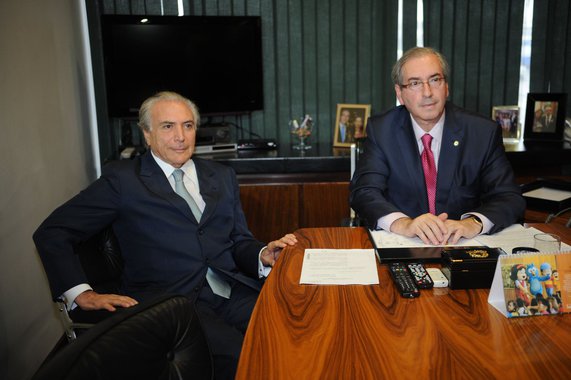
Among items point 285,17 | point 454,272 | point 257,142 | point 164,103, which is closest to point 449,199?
point 454,272

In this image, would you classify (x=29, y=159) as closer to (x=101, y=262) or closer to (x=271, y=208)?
(x=101, y=262)

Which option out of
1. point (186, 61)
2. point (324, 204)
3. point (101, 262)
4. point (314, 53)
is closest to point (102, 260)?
point (101, 262)

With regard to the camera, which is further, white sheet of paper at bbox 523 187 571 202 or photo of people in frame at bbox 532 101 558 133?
photo of people in frame at bbox 532 101 558 133

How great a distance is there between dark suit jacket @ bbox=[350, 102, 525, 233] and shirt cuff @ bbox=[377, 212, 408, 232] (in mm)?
143

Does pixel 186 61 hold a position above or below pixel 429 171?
above

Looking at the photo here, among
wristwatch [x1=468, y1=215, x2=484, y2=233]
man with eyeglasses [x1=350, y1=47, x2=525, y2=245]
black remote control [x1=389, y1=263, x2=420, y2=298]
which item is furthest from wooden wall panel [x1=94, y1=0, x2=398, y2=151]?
black remote control [x1=389, y1=263, x2=420, y2=298]

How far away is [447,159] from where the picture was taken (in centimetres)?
191

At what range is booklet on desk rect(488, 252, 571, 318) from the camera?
1068mm

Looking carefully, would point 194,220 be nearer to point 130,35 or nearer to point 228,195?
point 228,195

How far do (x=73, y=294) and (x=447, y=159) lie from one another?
1.40 m

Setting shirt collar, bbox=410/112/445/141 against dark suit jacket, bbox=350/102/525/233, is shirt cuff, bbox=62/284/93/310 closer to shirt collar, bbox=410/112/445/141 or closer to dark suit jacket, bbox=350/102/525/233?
dark suit jacket, bbox=350/102/525/233

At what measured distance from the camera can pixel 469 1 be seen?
137 inches

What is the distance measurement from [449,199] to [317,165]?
130 centimetres

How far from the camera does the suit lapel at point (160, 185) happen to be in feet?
5.74
